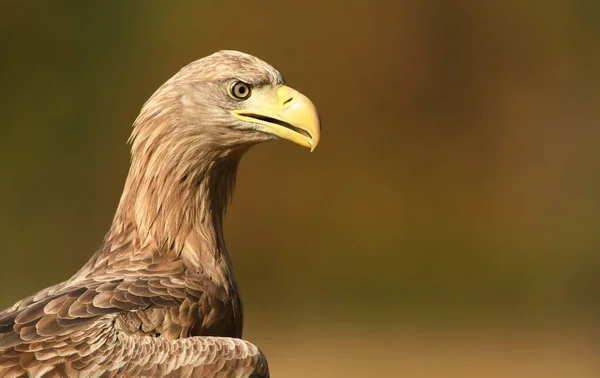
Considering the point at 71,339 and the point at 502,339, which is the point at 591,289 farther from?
the point at 71,339

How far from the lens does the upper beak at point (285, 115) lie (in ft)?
16.4

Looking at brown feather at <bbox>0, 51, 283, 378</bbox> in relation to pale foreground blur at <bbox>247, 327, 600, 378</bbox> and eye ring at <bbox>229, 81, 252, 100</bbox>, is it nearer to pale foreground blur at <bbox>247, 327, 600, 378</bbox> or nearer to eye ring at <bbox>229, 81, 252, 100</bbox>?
eye ring at <bbox>229, 81, 252, 100</bbox>

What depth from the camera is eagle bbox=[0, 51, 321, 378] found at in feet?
14.8

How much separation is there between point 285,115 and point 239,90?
22 cm

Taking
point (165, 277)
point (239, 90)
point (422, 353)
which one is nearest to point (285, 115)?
point (239, 90)

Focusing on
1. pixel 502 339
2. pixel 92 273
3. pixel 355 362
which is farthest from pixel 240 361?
pixel 502 339

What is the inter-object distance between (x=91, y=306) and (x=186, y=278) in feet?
1.54

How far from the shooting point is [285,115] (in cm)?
503

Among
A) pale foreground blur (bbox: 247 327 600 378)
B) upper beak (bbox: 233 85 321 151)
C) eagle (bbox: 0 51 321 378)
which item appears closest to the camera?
eagle (bbox: 0 51 321 378)

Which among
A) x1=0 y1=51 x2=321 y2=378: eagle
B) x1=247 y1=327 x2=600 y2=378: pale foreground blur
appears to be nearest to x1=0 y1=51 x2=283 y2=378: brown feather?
x1=0 y1=51 x2=321 y2=378: eagle

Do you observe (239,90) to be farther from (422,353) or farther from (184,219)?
(422,353)

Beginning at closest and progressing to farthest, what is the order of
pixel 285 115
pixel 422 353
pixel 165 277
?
pixel 165 277, pixel 285 115, pixel 422 353

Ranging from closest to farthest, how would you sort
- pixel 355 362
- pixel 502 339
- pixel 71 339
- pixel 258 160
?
1. pixel 71 339
2. pixel 355 362
3. pixel 502 339
4. pixel 258 160

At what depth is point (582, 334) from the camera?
13.5 meters
